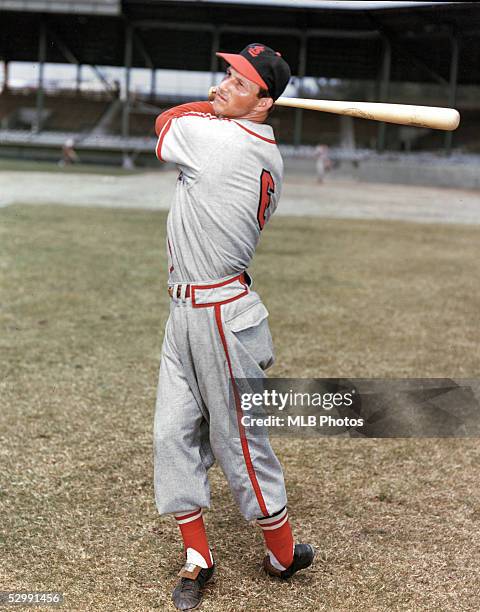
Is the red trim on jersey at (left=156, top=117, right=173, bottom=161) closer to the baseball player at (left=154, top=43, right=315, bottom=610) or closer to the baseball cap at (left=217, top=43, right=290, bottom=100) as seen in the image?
the baseball player at (left=154, top=43, right=315, bottom=610)

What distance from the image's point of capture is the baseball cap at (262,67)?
2.76 m

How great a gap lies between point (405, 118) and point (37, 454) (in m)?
2.50

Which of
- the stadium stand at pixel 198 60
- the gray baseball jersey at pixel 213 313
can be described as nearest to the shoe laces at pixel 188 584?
the gray baseball jersey at pixel 213 313

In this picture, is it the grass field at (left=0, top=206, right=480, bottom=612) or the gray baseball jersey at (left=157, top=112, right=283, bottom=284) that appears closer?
the gray baseball jersey at (left=157, top=112, right=283, bottom=284)

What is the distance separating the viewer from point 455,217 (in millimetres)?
18719

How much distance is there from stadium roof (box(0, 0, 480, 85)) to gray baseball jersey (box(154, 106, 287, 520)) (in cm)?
3471

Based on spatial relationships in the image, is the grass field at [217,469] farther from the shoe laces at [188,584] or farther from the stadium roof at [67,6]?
the stadium roof at [67,6]

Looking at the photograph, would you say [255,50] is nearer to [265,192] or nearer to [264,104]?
[264,104]

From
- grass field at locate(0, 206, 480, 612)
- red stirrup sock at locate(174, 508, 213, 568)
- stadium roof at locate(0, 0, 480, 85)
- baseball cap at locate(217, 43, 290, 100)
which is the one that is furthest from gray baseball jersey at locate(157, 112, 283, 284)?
stadium roof at locate(0, 0, 480, 85)

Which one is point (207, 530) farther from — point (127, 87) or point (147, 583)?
point (127, 87)

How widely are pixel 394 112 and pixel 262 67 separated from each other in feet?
1.62

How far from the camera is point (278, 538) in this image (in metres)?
3.00

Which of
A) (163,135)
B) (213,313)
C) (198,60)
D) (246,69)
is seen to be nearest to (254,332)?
(213,313)

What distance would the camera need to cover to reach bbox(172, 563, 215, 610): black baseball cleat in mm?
2887
